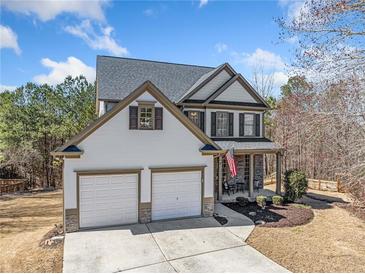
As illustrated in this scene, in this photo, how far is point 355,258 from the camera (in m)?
8.62

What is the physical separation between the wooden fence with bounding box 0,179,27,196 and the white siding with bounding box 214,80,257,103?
19149 mm

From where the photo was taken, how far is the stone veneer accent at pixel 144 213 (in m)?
11.4

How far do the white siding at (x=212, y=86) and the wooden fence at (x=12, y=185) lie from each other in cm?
1775

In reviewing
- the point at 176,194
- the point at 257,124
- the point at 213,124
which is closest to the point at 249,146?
the point at 213,124

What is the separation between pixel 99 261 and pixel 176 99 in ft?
37.0

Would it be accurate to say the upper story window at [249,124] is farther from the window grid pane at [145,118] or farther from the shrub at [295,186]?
the window grid pane at [145,118]

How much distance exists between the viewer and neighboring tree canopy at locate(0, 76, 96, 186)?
2412 centimetres

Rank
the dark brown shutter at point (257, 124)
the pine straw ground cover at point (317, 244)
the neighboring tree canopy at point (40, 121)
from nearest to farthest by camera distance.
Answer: the pine straw ground cover at point (317, 244)
the dark brown shutter at point (257, 124)
the neighboring tree canopy at point (40, 121)

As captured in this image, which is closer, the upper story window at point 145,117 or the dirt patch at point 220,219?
the upper story window at point 145,117

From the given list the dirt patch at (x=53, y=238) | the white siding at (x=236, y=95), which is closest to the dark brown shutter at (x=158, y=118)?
the dirt patch at (x=53, y=238)

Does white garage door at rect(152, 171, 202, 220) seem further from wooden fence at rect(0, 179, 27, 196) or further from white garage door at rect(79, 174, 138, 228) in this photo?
wooden fence at rect(0, 179, 27, 196)

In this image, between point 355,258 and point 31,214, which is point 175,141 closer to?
point 355,258

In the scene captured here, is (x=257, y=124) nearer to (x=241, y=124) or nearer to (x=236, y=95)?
(x=241, y=124)

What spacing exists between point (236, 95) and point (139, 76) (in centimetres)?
675
